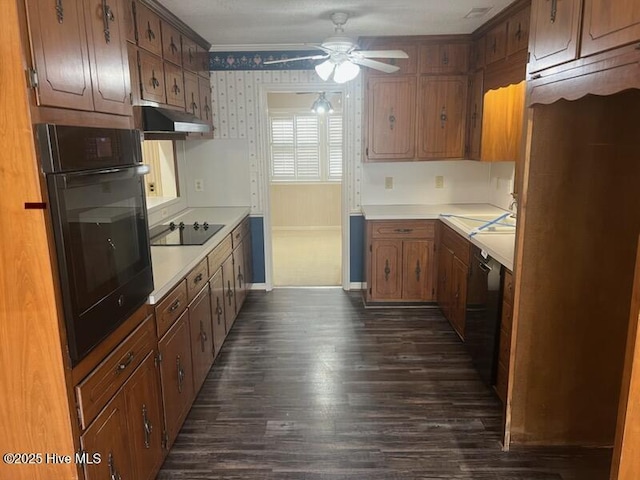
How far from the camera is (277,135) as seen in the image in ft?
25.7

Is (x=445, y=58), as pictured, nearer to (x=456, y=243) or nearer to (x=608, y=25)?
(x=456, y=243)

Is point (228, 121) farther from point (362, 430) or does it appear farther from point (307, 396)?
point (362, 430)

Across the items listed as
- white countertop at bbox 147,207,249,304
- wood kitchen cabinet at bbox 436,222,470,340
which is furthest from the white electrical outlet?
white countertop at bbox 147,207,249,304

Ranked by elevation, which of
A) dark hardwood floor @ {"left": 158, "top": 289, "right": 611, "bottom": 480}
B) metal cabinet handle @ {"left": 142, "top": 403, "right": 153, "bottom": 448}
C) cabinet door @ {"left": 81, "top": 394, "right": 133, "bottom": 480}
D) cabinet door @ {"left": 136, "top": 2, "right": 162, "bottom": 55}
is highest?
cabinet door @ {"left": 136, "top": 2, "right": 162, "bottom": 55}

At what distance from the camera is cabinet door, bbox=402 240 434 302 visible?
4363mm

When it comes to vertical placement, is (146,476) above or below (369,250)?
below

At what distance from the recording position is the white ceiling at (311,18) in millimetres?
3139

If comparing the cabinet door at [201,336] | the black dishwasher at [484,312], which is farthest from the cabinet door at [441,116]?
the cabinet door at [201,336]

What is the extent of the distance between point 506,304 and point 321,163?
5599 millimetres

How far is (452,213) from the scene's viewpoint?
14.1ft

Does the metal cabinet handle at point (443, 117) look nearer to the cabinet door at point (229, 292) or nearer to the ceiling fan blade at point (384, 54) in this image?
the ceiling fan blade at point (384, 54)

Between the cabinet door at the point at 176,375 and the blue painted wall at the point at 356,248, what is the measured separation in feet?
8.48

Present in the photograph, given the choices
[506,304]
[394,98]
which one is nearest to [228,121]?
[394,98]

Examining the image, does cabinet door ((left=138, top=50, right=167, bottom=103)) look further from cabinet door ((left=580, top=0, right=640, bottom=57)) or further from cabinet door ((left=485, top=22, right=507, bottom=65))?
cabinet door ((left=485, top=22, right=507, bottom=65))
